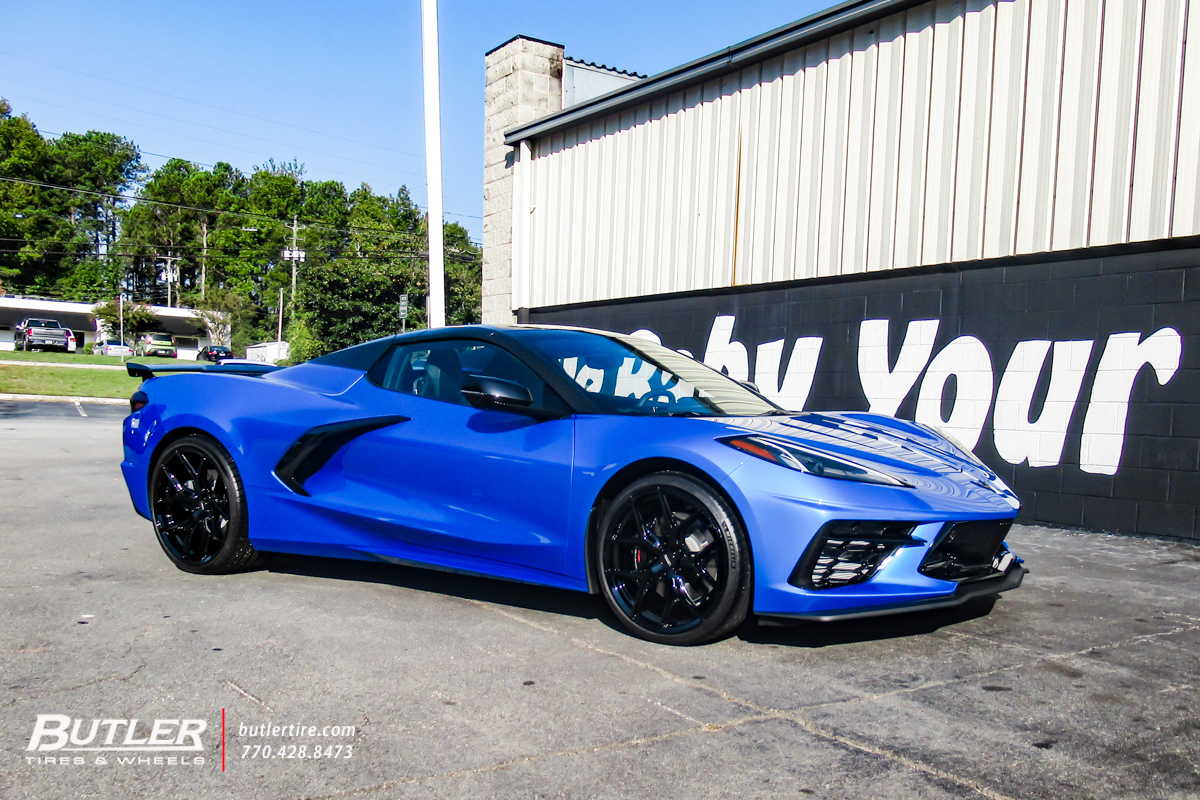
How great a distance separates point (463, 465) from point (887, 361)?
5.72 meters

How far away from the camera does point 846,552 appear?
3.20m

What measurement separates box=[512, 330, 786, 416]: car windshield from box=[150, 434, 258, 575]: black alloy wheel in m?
1.64

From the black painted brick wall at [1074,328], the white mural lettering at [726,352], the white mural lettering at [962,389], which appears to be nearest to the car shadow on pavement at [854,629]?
the black painted brick wall at [1074,328]

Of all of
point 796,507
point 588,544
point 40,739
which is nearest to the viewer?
point 40,739

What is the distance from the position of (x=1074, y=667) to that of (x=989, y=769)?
1186mm

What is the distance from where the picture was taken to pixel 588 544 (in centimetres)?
359

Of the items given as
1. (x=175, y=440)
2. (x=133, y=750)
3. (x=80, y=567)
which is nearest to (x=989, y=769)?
(x=133, y=750)

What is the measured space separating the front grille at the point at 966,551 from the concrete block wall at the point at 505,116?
10.8m

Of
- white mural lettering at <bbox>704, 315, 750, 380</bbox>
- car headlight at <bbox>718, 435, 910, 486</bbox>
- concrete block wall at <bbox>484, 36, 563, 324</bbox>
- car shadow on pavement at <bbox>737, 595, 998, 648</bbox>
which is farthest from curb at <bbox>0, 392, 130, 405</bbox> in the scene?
car headlight at <bbox>718, 435, 910, 486</bbox>

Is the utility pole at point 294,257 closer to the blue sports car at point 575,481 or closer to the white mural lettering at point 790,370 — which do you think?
the white mural lettering at point 790,370

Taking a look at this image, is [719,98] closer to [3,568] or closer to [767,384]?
[767,384]

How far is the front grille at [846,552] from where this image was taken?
3158 mm

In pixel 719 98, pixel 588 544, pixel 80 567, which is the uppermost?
pixel 719 98

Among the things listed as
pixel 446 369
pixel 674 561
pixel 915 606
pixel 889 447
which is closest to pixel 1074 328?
pixel 889 447
